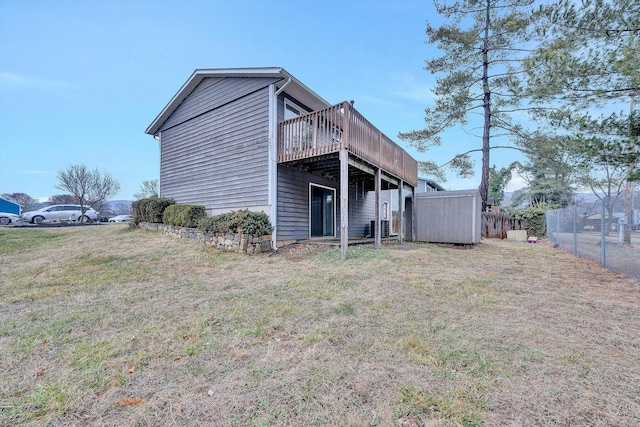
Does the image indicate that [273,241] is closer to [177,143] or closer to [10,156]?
[177,143]

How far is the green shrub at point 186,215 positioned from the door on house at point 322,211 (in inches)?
146

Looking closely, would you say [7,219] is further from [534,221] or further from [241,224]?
[534,221]

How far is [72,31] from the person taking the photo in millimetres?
10727

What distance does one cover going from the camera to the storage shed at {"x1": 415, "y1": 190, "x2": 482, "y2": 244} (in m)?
9.73

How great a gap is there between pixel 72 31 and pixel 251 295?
1404 centimetres

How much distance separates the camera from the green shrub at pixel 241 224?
23.5 feet

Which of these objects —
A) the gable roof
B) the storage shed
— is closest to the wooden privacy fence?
the storage shed

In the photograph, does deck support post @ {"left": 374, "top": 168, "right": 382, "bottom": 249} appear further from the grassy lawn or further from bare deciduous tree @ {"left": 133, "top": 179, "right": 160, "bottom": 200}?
bare deciduous tree @ {"left": 133, "top": 179, "right": 160, "bottom": 200}

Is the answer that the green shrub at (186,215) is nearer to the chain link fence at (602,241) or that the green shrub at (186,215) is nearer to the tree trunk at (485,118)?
the chain link fence at (602,241)

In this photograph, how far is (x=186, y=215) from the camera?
8508 mm

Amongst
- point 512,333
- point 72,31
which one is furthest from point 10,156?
point 512,333

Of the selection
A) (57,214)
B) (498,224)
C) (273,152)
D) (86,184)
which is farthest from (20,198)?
(498,224)

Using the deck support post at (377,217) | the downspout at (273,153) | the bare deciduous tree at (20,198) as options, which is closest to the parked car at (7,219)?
the bare deciduous tree at (20,198)

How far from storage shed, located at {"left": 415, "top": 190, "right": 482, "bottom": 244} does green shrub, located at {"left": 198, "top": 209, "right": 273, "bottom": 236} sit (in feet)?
21.0
